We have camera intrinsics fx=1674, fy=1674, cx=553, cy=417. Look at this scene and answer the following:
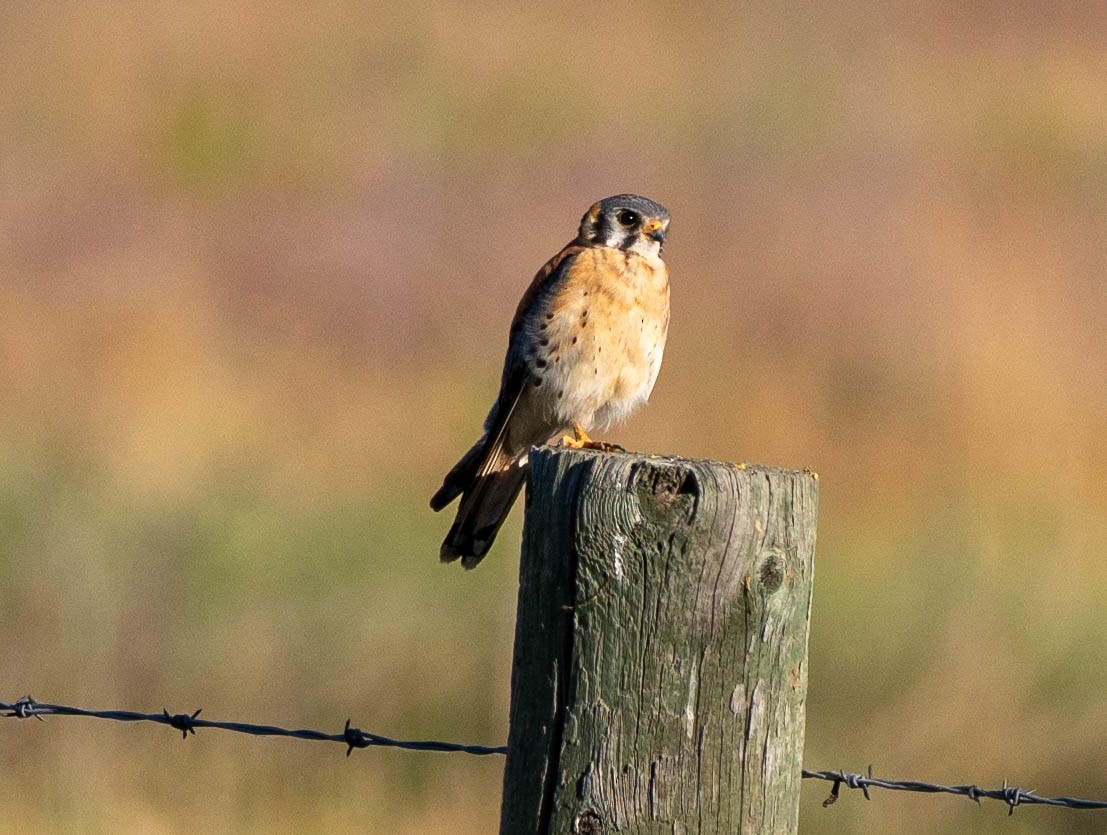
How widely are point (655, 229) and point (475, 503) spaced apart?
1.07 metres

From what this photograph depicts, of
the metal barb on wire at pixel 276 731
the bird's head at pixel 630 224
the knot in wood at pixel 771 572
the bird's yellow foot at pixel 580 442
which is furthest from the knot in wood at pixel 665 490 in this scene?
the bird's head at pixel 630 224

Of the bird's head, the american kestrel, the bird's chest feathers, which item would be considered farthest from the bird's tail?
the bird's head

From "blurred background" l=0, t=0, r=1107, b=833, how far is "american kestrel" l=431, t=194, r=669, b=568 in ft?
3.74

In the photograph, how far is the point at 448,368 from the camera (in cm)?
845

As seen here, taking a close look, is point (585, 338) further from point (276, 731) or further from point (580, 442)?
point (276, 731)

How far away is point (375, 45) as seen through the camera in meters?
14.3

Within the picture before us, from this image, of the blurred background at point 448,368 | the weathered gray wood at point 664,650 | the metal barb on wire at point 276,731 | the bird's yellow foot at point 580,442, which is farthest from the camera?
the blurred background at point 448,368

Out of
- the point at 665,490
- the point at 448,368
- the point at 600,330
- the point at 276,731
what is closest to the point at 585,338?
the point at 600,330

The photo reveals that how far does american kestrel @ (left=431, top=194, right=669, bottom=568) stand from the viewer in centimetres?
508

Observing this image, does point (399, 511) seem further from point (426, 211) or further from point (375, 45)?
point (375, 45)

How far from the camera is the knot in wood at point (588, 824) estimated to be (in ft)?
7.76

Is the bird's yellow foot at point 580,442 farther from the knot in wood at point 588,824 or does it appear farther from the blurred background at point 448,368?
the knot in wood at point 588,824

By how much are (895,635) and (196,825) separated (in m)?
2.70

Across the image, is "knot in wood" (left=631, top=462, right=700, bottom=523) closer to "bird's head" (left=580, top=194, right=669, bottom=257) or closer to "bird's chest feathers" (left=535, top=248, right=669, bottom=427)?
"bird's chest feathers" (left=535, top=248, right=669, bottom=427)
